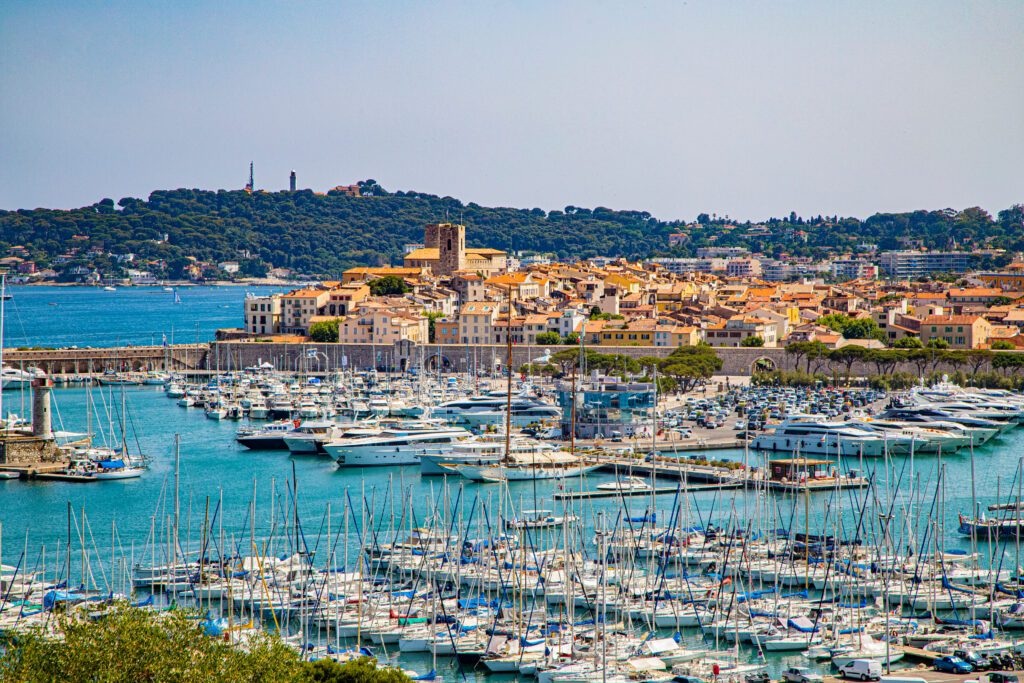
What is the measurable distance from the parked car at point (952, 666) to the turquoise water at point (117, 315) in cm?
3671

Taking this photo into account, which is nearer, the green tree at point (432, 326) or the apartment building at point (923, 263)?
the green tree at point (432, 326)

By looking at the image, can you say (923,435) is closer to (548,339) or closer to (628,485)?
(628,485)

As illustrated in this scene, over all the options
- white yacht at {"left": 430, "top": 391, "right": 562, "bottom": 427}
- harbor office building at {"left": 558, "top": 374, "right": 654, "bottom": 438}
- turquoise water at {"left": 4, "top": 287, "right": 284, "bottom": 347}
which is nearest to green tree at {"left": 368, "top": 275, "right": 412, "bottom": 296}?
turquoise water at {"left": 4, "top": 287, "right": 284, "bottom": 347}

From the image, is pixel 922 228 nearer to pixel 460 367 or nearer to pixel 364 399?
pixel 460 367

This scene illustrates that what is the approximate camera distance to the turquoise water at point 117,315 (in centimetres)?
5644

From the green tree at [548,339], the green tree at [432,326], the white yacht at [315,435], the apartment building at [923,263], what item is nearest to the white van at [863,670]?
the white yacht at [315,435]

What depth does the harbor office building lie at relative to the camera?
2623 centimetres

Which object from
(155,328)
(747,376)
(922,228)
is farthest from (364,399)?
(922,228)

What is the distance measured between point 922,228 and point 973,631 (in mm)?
103095

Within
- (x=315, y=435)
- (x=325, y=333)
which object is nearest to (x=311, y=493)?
(x=315, y=435)

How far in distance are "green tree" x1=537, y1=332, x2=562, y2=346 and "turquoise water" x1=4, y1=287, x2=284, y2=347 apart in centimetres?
1216

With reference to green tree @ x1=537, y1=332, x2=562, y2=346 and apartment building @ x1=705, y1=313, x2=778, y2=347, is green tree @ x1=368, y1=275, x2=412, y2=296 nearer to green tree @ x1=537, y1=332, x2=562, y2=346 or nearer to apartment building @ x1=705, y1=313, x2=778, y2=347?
green tree @ x1=537, y1=332, x2=562, y2=346

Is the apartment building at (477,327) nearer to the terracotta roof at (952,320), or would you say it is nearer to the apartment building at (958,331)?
the apartment building at (958,331)

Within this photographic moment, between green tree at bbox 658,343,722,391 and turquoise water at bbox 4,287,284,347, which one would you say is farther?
turquoise water at bbox 4,287,284,347
